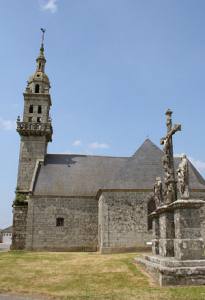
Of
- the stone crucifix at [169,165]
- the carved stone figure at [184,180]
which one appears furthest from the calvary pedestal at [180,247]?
the stone crucifix at [169,165]

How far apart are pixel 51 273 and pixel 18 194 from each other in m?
16.2

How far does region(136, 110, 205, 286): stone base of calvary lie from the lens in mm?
7961

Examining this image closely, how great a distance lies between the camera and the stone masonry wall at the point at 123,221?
65.3ft

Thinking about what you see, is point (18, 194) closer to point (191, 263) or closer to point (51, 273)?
point (51, 273)

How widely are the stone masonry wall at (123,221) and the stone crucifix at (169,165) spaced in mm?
10027

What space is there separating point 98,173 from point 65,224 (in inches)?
212

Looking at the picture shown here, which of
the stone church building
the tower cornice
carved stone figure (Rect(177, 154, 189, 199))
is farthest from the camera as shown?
the tower cornice

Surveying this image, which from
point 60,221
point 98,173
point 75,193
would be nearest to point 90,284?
point 60,221

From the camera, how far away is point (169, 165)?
10.7 metres

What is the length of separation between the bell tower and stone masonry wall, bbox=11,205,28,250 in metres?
1.82

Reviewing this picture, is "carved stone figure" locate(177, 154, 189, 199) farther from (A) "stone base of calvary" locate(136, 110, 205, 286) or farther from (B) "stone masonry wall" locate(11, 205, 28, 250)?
(B) "stone masonry wall" locate(11, 205, 28, 250)

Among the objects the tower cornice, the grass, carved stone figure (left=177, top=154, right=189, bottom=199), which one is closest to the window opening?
the grass

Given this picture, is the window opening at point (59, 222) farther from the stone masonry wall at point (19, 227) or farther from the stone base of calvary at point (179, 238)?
the stone base of calvary at point (179, 238)

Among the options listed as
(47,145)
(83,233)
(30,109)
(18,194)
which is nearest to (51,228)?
(83,233)
